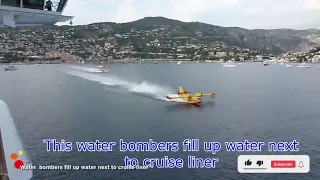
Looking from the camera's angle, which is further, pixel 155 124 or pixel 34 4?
pixel 155 124

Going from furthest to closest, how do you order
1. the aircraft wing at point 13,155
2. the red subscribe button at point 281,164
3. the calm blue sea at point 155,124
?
the calm blue sea at point 155,124, the red subscribe button at point 281,164, the aircraft wing at point 13,155

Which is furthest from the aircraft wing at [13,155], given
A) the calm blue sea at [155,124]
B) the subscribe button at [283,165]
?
the calm blue sea at [155,124]

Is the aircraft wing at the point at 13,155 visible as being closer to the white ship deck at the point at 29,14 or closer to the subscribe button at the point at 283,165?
the white ship deck at the point at 29,14

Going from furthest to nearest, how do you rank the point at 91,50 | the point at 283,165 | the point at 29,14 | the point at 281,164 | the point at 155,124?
the point at 91,50
the point at 155,124
the point at 281,164
the point at 283,165
the point at 29,14

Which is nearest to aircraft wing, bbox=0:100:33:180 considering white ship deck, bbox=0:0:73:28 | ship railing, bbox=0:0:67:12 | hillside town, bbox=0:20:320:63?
white ship deck, bbox=0:0:73:28

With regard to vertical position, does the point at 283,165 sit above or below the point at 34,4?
below

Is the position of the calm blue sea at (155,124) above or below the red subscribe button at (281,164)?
below

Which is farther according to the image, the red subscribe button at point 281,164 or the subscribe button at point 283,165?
the red subscribe button at point 281,164

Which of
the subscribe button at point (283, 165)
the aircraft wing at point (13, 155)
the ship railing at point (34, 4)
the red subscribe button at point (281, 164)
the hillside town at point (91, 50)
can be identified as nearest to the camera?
the aircraft wing at point (13, 155)

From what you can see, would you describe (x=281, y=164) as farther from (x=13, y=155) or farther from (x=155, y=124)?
(x=155, y=124)

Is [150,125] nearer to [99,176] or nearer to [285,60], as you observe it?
[99,176]

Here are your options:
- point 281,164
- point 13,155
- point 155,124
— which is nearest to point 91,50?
point 155,124

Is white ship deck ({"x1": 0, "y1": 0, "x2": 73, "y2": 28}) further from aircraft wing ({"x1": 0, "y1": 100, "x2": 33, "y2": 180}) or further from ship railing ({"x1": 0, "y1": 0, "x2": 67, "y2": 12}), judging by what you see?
aircraft wing ({"x1": 0, "y1": 100, "x2": 33, "y2": 180})

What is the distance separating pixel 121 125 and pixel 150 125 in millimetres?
2127
